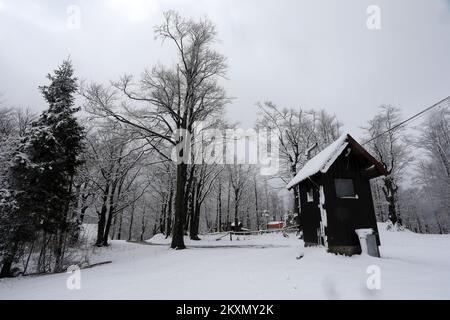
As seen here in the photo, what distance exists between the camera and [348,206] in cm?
1148

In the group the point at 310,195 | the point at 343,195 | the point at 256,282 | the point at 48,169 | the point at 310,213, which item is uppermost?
the point at 48,169

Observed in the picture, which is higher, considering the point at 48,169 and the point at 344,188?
the point at 48,169

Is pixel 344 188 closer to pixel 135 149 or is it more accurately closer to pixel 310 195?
pixel 310 195

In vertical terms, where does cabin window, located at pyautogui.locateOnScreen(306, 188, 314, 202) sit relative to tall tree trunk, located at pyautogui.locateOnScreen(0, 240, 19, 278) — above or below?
above

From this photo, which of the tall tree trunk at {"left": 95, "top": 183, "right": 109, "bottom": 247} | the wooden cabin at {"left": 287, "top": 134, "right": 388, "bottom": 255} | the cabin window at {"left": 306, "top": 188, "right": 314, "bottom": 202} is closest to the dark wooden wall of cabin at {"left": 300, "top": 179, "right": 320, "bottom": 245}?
the wooden cabin at {"left": 287, "top": 134, "right": 388, "bottom": 255}

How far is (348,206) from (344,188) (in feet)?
2.86

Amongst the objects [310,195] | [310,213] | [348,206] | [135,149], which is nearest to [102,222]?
[135,149]

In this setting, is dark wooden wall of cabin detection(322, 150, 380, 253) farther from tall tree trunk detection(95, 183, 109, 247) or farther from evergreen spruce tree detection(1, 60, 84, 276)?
tall tree trunk detection(95, 183, 109, 247)

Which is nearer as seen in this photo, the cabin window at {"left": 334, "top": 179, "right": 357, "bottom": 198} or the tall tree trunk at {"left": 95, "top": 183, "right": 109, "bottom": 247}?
the cabin window at {"left": 334, "top": 179, "right": 357, "bottom": 198}

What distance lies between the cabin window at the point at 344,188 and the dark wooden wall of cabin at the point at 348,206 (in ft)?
0.58

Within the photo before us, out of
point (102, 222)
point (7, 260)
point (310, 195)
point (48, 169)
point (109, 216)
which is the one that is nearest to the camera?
point (7, 260)

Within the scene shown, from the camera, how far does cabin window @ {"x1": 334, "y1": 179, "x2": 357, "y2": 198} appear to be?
1166cm
